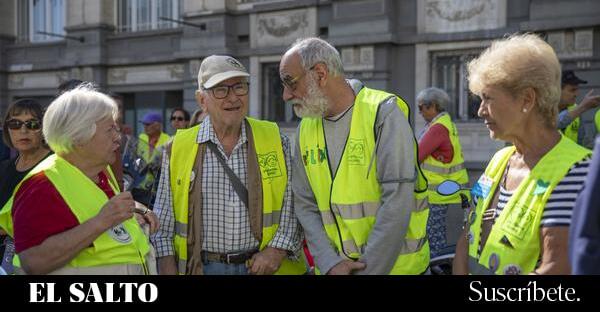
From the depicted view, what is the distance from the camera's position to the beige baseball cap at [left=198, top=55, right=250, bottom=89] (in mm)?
3316

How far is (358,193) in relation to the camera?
9.93ft

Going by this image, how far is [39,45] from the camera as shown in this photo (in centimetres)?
1952

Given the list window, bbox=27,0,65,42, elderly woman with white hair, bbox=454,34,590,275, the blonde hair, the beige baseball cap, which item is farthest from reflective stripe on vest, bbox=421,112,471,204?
window, bbox=27,0,65,42

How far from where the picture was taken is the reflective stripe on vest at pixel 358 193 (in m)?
3.03

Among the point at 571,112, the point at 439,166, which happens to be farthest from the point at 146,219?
the point at 571,112

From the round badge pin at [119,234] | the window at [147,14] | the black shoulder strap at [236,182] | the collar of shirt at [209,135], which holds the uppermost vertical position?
the window at [147,14]

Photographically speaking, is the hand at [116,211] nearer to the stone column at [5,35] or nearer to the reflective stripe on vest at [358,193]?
the reflective stripe on vest at [358,193]

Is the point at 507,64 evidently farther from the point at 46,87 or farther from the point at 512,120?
the point at 46,87

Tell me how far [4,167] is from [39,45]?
665 inches

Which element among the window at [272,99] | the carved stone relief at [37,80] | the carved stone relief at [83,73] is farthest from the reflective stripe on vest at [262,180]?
the carved stone relief at [37,80]

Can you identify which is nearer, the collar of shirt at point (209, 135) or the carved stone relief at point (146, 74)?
the collar of shirt at point (209, 135)

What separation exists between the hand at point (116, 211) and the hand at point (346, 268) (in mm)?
989

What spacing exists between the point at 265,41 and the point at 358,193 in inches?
493
